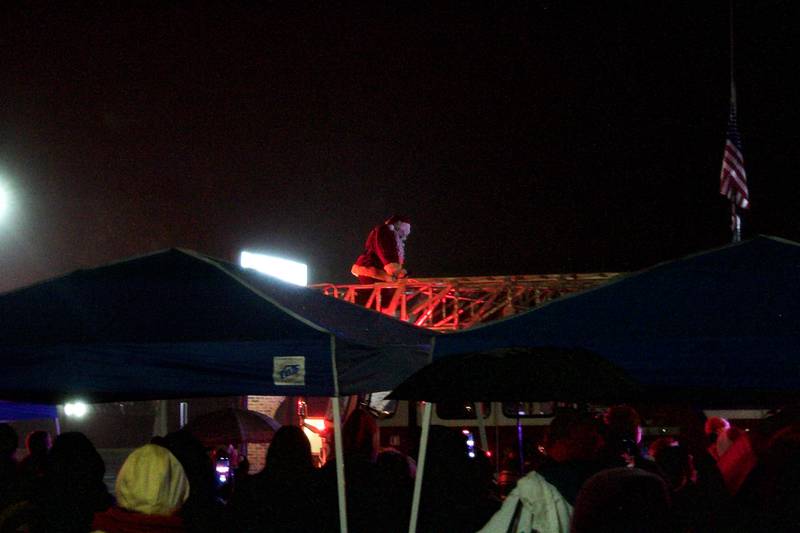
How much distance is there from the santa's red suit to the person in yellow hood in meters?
10.6

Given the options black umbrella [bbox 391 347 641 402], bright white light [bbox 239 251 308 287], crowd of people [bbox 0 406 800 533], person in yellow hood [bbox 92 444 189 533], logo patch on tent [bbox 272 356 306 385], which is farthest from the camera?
bright white light [bbox 239 251 308 287]

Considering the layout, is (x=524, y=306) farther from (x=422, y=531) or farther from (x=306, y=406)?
(x=422, y=531)

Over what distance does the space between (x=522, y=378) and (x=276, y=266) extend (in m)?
21.0

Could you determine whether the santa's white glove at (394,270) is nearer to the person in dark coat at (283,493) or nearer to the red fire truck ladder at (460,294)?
the red fire truck ladder at (460,294)

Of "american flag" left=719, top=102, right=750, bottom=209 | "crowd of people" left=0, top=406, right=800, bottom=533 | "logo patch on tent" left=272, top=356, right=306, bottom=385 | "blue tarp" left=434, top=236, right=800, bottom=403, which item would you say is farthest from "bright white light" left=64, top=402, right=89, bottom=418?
"american flag" left=719, top=102, right=750, bottom=209

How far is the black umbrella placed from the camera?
4824 mm

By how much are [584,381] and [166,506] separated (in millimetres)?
2279

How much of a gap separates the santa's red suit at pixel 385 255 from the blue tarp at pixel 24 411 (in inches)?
262

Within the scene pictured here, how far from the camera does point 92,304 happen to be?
6.37 metres

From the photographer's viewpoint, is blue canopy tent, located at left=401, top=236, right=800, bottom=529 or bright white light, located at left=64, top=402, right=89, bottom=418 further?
bright white light, located at left=64, top=402, right=89, bottom=418

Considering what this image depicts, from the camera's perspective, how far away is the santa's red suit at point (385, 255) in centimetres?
1492

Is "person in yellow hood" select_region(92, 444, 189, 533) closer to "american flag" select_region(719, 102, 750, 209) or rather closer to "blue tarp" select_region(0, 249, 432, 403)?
"blue tarp" select_region(0, 249, 432, 403)

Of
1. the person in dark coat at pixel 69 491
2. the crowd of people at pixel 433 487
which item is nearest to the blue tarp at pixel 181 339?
the crowd of people at pixel 433 487

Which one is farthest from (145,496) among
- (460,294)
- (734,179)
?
(734,179)
